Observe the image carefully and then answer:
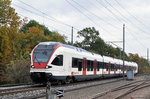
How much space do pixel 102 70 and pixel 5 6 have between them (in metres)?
18.4

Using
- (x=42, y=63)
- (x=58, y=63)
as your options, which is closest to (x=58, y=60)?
(x=58, y=63)

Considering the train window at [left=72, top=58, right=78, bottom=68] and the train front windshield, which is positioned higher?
the train front windshield

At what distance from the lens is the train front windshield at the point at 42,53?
60.6 ft

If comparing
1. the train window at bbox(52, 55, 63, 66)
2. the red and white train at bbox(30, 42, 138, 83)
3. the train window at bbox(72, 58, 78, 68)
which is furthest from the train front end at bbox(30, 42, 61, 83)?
the train window at bbox(72, 58, 78, 68)

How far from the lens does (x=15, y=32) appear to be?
40000 mm

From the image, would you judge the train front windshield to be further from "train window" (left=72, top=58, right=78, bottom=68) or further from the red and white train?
"train window" (left=72, top=58, right=78, bottom=68)

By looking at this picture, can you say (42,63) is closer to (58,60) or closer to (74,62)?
(58,60)

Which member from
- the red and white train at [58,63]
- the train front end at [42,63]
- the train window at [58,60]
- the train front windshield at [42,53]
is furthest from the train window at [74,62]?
the train front windshield at [42,53]

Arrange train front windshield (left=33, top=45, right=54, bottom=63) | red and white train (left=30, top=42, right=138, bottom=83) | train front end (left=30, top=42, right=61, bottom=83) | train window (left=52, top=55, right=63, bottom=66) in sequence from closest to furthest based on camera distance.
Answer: train front end (left=30, top=42, right=61, bottom=83), red and white train (left=30, top=42, right=138, bottom=83), train front windshield (left=33, top=45, right=54, bottom=63), train window (left=52, top=55, right=63, bottom=66)

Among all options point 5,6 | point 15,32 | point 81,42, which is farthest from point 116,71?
point 81,42

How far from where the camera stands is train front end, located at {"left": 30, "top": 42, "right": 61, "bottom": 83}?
1808 cm

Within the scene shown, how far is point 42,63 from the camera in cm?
1827

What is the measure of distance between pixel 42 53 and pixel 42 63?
954 millimetres

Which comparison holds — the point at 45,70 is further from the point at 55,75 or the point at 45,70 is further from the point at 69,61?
the point at 69,61
